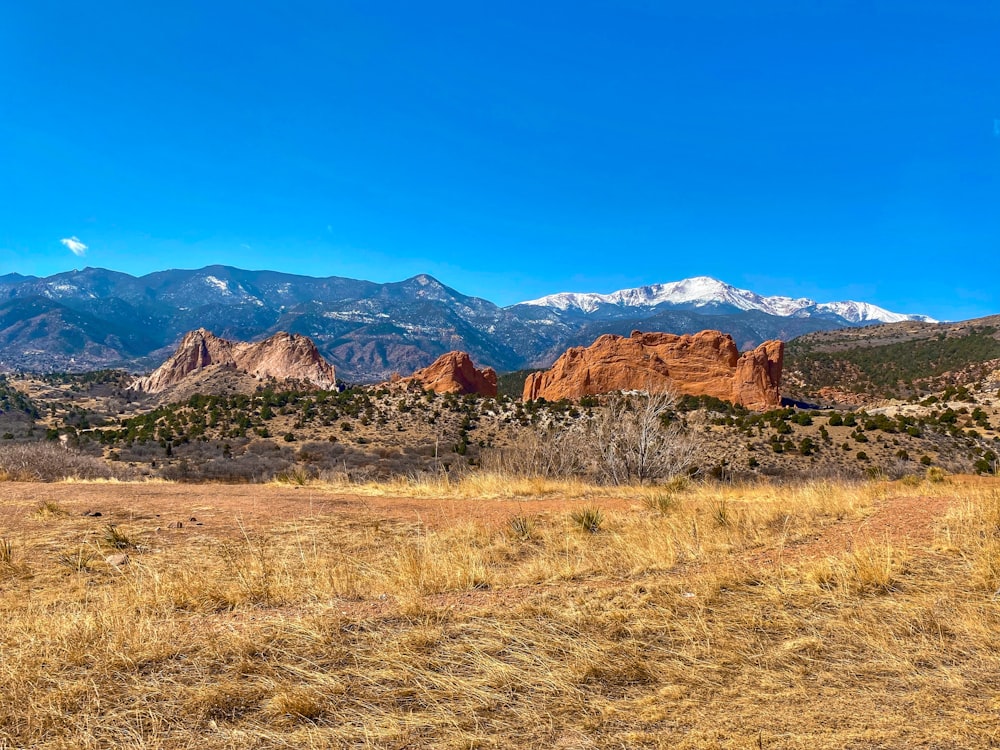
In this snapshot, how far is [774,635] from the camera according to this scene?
381 centimetres

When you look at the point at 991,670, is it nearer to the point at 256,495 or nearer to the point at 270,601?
the point at 270,601

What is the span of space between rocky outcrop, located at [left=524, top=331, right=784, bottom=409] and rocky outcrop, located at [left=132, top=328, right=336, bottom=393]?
3638cm

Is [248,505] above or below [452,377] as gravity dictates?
below

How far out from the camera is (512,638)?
12.2ft

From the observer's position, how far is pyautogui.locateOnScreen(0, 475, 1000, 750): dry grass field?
8.80ft

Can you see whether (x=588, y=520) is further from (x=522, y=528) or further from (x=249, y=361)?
(x=249, y=361)

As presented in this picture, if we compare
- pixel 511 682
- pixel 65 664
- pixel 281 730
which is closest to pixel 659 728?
pixel 511 682

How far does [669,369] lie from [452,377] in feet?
92.9

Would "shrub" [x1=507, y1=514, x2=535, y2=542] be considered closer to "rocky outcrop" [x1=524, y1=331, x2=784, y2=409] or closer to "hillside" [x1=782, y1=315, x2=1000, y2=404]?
"rocky outcrop" [x1=524, y1=331, x2=784, y2=409]

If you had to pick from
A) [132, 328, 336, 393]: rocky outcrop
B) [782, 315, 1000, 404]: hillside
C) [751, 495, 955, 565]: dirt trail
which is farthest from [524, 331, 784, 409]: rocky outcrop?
[751, 495, 955, 565]: dirt trail

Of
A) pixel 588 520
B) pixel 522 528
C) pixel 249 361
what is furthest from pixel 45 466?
pixel 249 361

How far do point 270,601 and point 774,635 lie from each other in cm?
413

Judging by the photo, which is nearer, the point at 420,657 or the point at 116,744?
the point at 116,744

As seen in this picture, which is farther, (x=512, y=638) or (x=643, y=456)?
(x=643, y=456)
